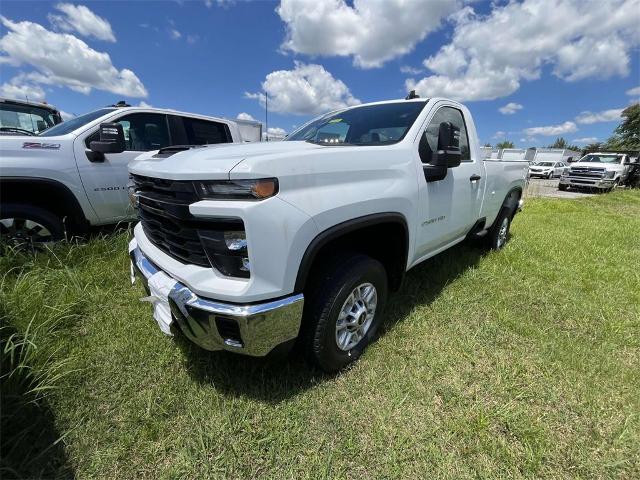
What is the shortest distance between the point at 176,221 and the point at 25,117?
23.9ft

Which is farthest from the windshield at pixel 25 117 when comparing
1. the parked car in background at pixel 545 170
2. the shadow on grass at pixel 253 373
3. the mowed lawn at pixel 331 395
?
the parked car in background at pixel 545 170

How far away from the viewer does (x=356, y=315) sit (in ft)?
7.30

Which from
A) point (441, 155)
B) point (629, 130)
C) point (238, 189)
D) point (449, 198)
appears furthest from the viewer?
point (629, 130)

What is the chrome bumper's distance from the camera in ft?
5.20

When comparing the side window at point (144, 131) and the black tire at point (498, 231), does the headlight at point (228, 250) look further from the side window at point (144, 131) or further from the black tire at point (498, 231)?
the black tire at point (498, 231)

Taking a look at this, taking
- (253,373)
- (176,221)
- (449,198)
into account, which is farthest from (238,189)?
(449,198)

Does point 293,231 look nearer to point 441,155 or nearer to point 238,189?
point 238,189

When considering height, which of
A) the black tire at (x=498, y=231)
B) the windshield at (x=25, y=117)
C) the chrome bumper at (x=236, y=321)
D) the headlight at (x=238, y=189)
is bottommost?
the black tire at (x=498, y=231)

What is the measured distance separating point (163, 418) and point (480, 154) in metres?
3.74

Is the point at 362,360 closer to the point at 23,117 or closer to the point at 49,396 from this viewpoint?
the point at 49,396

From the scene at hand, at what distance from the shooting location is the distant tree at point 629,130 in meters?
41.9

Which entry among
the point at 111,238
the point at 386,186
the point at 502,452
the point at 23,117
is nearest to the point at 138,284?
the point at 111,238

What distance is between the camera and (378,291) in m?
2.38

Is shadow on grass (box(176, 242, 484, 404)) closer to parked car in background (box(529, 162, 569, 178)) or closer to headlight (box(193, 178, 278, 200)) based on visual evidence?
headlight (box(193, 178, 278, 200))
